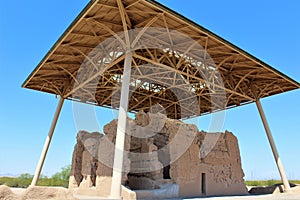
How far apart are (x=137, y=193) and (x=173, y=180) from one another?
3.28m

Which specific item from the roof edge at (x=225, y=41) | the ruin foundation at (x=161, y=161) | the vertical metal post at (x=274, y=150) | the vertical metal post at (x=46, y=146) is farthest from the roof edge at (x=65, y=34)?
the vertical metal post at (x=274, y=150)

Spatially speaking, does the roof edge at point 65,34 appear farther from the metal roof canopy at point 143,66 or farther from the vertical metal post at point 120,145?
the vertical metal post at point 120,145

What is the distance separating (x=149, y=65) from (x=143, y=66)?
0.51 meters

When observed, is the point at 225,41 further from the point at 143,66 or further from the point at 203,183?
the point at 203,183

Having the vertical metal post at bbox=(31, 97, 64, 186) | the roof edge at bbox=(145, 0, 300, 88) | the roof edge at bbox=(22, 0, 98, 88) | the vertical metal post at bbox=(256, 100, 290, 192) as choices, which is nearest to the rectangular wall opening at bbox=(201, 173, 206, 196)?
the vertical metal post at bbox=(256, 100, 290, 192)

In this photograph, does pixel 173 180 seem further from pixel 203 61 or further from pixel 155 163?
pixel 203 61

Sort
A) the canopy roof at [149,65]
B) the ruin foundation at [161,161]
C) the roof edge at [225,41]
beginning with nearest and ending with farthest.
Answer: the roof edge at [225,41] → the canopy roof at [149,65] → the ruin foundation at [161,161]

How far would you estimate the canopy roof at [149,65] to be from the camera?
39.5ft

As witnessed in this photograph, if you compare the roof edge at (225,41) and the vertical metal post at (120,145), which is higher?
the roof edge at (225,41)

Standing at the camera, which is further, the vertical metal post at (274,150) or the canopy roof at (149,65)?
the vertical metal post at (274,150)

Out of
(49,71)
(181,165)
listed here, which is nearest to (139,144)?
(181,165)

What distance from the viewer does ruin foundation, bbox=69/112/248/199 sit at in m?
14.9

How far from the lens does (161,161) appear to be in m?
16.5

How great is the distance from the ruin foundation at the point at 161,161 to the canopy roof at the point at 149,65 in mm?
3644
